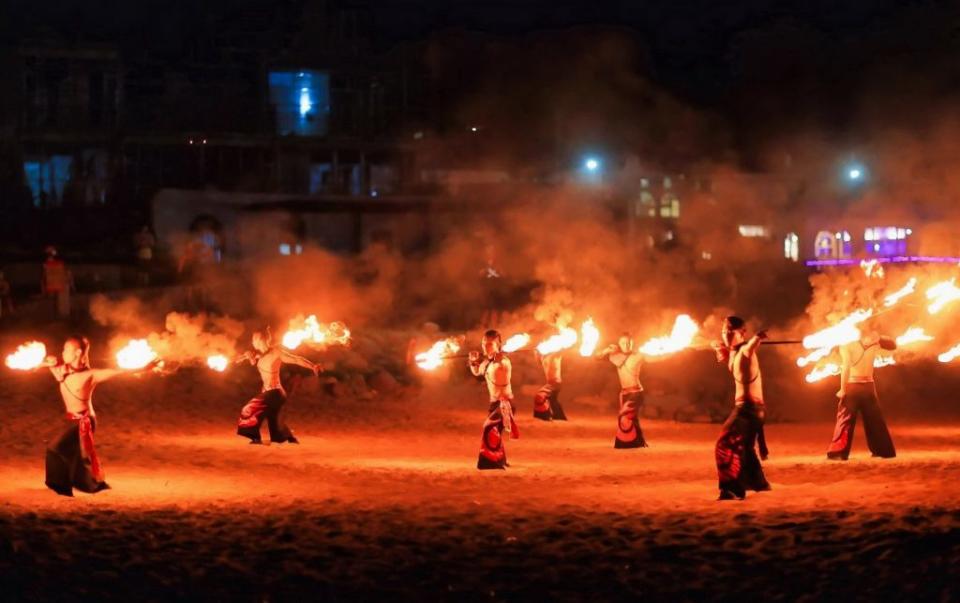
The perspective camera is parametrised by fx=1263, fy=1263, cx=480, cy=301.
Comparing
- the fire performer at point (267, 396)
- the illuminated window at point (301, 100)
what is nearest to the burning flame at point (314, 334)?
the fire performer at point (267, 396)

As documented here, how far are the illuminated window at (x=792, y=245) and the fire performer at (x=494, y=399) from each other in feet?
95.2

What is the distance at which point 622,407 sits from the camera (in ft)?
60.2

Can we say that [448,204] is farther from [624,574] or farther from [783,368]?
[624,574]

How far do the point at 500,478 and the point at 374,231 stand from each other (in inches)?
1104

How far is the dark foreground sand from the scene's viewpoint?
9.44m

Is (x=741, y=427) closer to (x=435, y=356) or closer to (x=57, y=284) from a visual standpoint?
(x=435, y=356)

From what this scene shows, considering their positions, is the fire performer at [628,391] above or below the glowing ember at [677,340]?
below

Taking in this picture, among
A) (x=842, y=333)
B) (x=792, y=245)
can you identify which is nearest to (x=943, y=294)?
(x=842, y=333)

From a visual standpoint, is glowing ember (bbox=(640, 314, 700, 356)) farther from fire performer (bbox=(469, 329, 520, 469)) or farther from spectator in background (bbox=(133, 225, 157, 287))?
spectator in background (bbox=(133, 225, 157, 287))

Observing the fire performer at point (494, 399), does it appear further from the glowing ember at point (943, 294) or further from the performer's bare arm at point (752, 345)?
the glowing ember at point (943, 294)

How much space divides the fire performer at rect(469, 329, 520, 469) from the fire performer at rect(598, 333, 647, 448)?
2.71m

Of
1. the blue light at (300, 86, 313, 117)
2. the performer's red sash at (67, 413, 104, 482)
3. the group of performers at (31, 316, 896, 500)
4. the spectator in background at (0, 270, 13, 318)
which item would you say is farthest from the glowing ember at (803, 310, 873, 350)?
the blue light at (300, 86, 313, 117)

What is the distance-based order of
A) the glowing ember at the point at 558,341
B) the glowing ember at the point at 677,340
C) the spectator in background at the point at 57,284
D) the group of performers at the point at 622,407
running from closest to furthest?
the group of performers at the point at 622,407, the glowing ember at the point at 677,340, the glowing ember at the point at 558,341, the spectator in background at the point at 57,284

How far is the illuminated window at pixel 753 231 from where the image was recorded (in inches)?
1683
